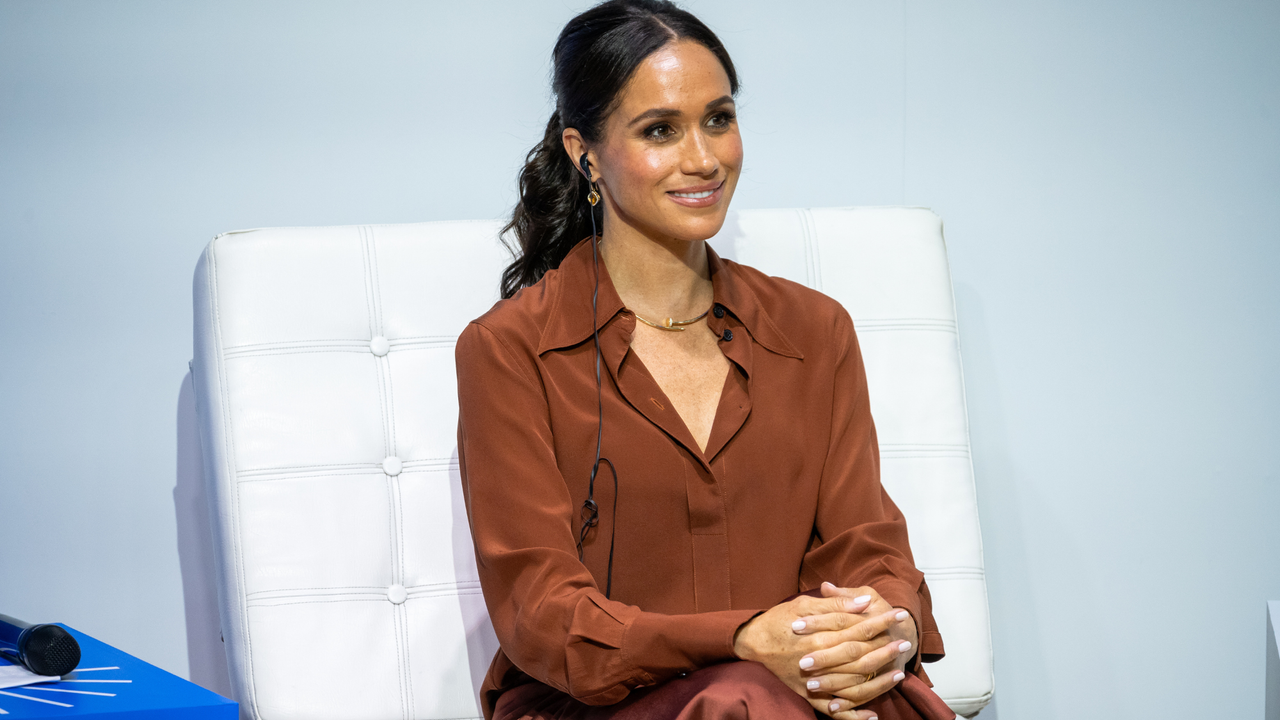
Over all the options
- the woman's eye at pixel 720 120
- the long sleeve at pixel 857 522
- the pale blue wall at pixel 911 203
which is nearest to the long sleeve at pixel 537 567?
the long sleeve at pixel 857 522

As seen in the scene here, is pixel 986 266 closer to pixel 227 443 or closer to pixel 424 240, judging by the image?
pixel 424 240

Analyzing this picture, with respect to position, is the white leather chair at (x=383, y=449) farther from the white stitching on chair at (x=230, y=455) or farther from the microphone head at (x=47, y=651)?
the microphone head at (x=47, y=651)

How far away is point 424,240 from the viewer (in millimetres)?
1921

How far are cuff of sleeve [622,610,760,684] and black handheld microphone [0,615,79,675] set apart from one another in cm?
60

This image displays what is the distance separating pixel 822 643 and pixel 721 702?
0.17 m

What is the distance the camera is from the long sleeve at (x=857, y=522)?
5.14ft

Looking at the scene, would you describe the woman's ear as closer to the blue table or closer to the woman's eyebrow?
the woman's eyebrow

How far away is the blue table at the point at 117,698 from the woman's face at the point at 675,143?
0.83 metres

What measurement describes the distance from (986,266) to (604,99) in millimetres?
1021

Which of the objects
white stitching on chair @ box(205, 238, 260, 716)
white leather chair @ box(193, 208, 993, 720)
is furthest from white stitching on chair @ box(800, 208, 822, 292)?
white stitching on chair @ box(205, 238, 260, 716)

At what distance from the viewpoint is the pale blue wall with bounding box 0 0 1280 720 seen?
2168 mm

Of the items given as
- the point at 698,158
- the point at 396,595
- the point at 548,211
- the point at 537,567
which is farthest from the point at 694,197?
the point at 396,595

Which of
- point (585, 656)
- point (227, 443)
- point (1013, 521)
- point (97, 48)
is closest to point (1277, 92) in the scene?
point (1013, 521)

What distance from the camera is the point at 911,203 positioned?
91.0 inches
